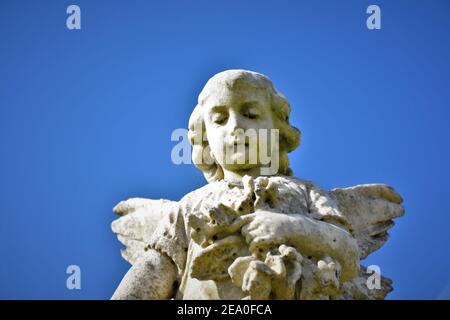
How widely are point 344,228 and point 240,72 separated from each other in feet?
5.85

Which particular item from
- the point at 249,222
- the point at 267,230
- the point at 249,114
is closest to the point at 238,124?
the point at 249,114

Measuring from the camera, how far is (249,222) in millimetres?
7926

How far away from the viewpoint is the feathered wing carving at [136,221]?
30.4ft

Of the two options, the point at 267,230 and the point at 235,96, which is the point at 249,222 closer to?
the point at 267,230

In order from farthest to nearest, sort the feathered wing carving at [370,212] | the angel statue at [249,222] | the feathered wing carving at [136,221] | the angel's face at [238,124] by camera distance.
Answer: the feathered wing carving at [136,221]
the feathered wing carving at [370,212]
the angel's face at [238,124]
the angel statue at [249,222]

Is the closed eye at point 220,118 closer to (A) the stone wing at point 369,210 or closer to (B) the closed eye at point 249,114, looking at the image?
(B) the closed eye at point 249,114

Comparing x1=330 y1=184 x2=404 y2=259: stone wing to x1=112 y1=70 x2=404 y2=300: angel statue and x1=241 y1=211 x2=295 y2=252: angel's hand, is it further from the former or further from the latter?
x1=241 y1=211 x2=295 y2=252: angel's hand

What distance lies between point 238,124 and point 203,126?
1.95ft

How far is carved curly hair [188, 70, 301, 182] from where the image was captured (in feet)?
28.8

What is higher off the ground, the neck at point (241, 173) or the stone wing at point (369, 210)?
the neck at point (241, 173)

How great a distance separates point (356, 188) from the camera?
9109 millimetres

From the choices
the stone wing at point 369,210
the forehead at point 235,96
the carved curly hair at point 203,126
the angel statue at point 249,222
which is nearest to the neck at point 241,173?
the angel statue at point 249,222
